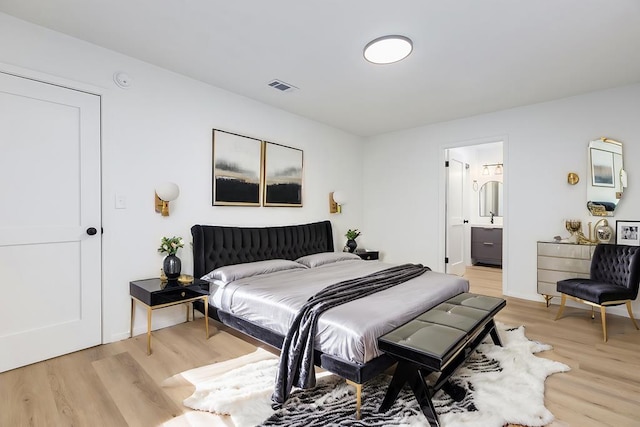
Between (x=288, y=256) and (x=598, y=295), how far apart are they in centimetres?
328

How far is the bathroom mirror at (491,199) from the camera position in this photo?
701cm

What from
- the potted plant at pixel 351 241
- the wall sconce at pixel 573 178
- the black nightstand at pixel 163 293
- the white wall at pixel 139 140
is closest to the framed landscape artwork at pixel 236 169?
the white wall at pixel 139 140

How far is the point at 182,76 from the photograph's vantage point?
3.27 metres

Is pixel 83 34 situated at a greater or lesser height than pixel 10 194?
greater

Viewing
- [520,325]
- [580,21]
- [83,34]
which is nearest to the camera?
[580,21]

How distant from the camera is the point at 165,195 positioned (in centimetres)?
299

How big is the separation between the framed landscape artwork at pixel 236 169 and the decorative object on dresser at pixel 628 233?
4233 millimetres

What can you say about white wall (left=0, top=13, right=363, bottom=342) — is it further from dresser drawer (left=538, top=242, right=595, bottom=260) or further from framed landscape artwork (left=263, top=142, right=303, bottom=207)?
dresser drawer (left=538, top=242, right=595, bottom=260)

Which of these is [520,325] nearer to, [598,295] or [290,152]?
[598,295]

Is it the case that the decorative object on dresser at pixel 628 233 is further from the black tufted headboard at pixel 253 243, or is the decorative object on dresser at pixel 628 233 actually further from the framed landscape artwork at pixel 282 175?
the framed landscape artwork at pixel 282 175

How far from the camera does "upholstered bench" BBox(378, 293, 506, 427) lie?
1.66 metres

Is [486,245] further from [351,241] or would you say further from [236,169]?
[236,169]

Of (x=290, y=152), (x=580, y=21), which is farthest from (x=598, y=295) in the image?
(x=290, y=152)

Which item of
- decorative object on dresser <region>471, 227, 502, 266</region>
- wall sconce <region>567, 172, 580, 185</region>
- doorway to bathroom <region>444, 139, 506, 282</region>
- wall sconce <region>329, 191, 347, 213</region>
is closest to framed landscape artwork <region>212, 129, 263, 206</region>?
wall sconce <region>329, 191, 347, 213</region>
